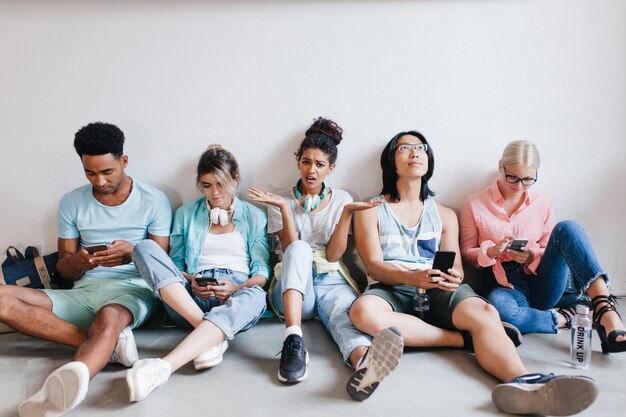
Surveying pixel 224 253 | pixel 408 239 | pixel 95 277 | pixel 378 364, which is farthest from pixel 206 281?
pixel 408 239

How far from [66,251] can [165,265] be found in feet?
2.31

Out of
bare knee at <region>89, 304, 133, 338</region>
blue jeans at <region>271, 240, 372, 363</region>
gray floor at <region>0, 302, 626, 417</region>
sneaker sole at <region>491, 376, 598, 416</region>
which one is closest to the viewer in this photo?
sneaker sole at <region>491, 376, 598, 416</region>

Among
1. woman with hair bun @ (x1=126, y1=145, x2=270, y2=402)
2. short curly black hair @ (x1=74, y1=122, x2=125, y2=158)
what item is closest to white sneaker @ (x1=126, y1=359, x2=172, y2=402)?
woman with hair bun @ (x1=126, y1=145, x2=270, y2=402)

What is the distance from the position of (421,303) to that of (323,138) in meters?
0.92

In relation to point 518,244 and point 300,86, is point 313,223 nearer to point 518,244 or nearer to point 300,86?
point 300,86

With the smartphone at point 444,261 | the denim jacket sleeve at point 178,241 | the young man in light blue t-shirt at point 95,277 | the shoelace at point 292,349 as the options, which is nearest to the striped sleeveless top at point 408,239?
the smartphone at point 444,261

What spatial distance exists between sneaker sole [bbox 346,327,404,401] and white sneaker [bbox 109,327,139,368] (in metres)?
0.89

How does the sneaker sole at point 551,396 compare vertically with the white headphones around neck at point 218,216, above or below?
below

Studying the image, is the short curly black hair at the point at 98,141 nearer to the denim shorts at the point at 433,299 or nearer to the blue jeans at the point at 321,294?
the blue jeans at the point at 321,294

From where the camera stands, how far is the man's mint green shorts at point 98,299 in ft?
6.98

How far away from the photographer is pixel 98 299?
7.23 feet

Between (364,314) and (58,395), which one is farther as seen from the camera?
(364,314)

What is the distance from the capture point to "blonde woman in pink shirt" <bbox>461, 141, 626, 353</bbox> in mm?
2113

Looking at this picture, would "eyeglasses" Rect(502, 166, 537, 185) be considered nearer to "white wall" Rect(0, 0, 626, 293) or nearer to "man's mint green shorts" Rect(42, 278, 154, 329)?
"white wall" Rect(0, 0, 626, 293)
